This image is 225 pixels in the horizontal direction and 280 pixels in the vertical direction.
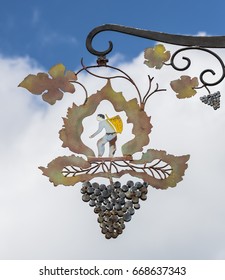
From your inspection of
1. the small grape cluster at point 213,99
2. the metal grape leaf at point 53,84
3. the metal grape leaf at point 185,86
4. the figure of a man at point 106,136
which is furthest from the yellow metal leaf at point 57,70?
the small grape cluster at point 213,99

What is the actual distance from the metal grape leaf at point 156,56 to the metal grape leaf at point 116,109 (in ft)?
0.45

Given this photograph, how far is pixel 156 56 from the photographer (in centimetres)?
257

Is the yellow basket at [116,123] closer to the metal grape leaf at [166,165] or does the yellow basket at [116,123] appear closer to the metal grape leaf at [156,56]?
the metal grape leaf at [166,165]

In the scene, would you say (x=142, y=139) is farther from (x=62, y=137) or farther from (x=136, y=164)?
(x=62, y=137)

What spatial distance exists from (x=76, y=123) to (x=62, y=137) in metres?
0.07

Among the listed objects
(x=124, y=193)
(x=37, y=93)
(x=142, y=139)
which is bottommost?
(x=124, y=193)

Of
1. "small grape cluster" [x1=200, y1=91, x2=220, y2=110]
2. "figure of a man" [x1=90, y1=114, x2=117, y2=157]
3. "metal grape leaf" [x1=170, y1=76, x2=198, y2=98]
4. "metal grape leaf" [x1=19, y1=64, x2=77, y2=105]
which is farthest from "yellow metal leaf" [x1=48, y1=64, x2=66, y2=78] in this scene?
"small grape cluster" [x1=200, y1=91, x2=220, y2=110]

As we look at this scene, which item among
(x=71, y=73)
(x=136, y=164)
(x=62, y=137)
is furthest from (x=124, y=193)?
(x=71, y=73)

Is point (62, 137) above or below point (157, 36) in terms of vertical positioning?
below

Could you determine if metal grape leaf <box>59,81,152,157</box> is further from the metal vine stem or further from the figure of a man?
the metal vine stem

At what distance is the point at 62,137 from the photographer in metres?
2.52

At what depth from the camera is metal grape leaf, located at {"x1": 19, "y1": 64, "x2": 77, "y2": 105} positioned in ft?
8.42

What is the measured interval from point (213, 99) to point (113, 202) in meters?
0.47

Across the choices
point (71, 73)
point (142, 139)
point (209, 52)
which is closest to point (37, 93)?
point (71, 73)
